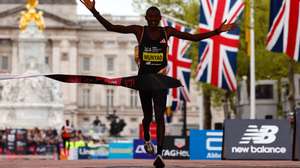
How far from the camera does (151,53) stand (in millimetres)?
15102

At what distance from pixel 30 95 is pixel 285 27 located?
195ft

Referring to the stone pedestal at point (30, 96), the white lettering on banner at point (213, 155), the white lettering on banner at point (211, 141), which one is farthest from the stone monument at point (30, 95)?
the white lettering on banner at point (213, 155)

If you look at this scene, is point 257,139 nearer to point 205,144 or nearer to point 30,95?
point 205,144

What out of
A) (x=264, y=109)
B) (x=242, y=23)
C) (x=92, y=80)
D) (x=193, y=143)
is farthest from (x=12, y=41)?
(x=92, y=80)

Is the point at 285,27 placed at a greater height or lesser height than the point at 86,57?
lesser

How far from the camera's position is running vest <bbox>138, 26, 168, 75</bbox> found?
15.1 metres

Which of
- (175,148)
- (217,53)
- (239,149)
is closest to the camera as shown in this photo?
(239,149)

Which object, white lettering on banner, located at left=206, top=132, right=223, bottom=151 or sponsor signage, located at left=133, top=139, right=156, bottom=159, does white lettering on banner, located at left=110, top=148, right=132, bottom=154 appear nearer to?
sponsor signage, located at left=133, top=139, right=156, bottom=159

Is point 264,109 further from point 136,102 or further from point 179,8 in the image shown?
point 136,102

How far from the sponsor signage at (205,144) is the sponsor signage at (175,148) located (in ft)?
7.48

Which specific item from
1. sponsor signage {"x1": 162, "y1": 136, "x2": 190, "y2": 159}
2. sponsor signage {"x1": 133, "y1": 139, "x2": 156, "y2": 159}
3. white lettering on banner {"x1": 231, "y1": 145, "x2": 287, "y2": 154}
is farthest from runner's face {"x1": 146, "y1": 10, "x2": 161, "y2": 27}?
sponsor signage {"x1": 133, "y1": 139, "x2": 156, "y2": 159}

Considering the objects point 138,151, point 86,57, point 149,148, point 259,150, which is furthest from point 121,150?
point 86,57

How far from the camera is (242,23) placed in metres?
59.5

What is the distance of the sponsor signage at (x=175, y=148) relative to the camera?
3322 cm
